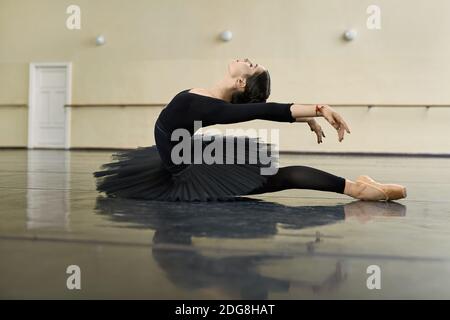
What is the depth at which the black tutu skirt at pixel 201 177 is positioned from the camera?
183 cm

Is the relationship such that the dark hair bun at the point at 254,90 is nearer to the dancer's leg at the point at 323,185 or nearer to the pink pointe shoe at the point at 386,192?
the dancer's leg at the point at 323,185

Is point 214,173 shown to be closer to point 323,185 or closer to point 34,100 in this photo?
point 323,185

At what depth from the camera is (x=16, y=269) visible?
2.68ft

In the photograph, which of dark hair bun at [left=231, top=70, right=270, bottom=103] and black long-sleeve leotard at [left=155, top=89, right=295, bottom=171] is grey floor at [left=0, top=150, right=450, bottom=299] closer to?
black long-sleeve leotard at [left=155, top=89, right=295, bottom=171]

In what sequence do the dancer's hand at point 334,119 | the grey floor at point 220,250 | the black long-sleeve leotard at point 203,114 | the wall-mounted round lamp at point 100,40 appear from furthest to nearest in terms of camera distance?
1. the wall-mounted round lamp at point 100,40
2. the black long-sleeve leotard at point 203,114
3. the dancer's hand at point 334,119
4. the grey floor at point 220,250

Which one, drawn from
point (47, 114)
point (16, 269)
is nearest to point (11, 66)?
point (47, 114)

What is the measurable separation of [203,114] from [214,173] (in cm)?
25

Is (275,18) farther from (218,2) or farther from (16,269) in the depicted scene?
(16,269)

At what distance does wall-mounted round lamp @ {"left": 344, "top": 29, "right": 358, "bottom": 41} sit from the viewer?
736cm

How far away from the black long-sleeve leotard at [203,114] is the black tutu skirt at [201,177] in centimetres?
8

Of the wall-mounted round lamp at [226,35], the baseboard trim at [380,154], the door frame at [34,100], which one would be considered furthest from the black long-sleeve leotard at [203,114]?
the door frame at [34,100]

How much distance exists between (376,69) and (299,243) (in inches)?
273

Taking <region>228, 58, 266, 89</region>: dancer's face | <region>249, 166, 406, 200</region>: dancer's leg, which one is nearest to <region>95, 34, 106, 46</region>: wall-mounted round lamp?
<region>228, 58, 266, 89</region>: dancer's face

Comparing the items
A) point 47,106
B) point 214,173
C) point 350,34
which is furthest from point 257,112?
point 47,106
